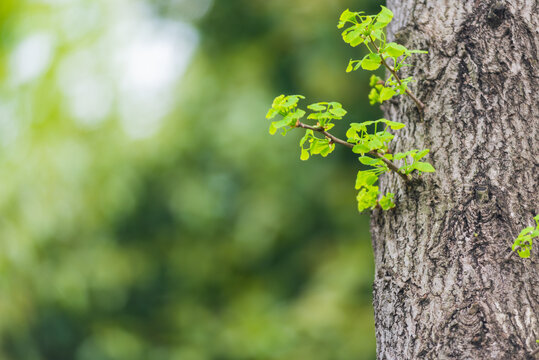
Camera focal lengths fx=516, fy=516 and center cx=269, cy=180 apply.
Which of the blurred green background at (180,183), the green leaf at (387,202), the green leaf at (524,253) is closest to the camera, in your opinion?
the green leaf at (524,253)

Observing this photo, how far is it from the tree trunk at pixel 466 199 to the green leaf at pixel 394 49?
8.1 inches

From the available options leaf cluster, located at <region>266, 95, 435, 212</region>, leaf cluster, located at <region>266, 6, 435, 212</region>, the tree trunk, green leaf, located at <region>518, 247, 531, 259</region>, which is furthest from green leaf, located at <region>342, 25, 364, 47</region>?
green leaf, located at <region>518, 247, 531, 259</region>

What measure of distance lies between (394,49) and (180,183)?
3545mm

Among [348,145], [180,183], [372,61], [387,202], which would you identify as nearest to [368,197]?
[387,202]

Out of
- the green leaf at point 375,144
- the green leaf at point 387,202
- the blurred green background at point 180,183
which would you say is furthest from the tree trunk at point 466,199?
the blurred green background at point 180,183

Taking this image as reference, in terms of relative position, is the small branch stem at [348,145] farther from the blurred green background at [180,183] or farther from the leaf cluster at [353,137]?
the blurred green background at [180,183]

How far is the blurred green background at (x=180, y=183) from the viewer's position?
393cm

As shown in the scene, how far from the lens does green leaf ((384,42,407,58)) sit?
0.89m

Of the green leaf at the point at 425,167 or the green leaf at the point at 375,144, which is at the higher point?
the green leaf at the point at 375,144

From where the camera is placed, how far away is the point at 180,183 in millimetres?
4305

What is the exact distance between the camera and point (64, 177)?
13.3 ft

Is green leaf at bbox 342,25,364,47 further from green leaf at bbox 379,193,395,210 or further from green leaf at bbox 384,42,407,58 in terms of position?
green leaf at bbox 379,193,395,210

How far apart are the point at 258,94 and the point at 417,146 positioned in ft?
9.98

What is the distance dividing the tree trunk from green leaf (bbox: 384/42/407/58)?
205 millimetres
